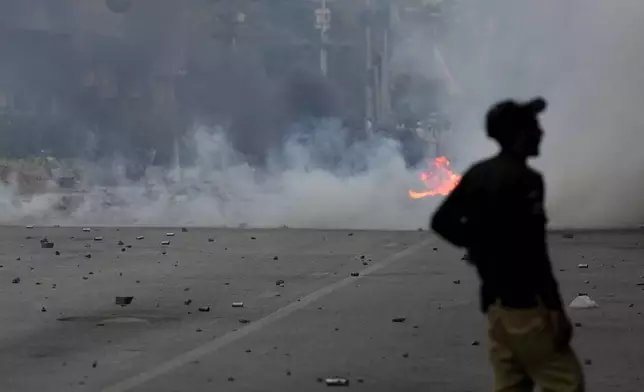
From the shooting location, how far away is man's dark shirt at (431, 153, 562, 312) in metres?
4.28

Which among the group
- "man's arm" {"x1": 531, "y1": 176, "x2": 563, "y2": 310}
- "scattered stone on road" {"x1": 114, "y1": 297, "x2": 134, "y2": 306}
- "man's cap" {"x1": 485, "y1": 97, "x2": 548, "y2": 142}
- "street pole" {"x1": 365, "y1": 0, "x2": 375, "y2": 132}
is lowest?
"scattered stone on road" {"x1": 114, "y1": 297, "x2": 134, "y2": 306}

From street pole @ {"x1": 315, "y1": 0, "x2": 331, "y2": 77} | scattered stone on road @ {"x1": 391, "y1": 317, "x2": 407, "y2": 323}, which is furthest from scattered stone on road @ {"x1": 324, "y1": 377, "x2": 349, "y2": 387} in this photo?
street pole @ {"x1": 315, "y1": 0, "x2": 331, "y2": 77}

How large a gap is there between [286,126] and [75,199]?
881 centimetres

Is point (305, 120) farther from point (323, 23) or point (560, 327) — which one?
point (560, 327)

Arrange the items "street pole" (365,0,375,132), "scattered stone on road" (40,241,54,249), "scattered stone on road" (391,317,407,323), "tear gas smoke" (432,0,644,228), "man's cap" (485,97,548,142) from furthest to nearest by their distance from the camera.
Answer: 1. "street pole" (365,0,375,132)
2. "tear gas smoke" (432,0,644,228)
3. "scattered stone on road" (40,241,54,249)
4. "scattered stone on road" (391,317,407,323)
5. "man's cap" (485,97,548,142)


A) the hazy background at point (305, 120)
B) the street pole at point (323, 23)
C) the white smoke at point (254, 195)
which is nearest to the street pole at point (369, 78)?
the hazy background at point (305, 120)

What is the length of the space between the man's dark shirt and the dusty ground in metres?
Result: 2.50

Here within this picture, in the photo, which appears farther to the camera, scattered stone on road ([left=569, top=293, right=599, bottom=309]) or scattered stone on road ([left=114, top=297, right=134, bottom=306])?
scattered stone on road ([left=114, top=297, right=134, bottom=306])

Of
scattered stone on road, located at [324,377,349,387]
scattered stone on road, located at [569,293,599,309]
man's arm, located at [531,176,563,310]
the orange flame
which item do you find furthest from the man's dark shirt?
the orange flame

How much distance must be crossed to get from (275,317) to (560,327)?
5.48 metres

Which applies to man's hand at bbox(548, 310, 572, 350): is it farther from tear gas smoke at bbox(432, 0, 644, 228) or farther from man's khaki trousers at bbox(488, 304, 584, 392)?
tear gas smoke at bbox(432, 0, 644, 228)

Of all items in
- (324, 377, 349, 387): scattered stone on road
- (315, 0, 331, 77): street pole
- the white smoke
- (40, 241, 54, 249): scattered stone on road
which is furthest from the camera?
(315, 0, 331, 77): street pole

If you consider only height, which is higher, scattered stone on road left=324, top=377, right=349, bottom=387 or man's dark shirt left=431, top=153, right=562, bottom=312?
man's dark shirt left=431, top=153, right=562, bottom=312

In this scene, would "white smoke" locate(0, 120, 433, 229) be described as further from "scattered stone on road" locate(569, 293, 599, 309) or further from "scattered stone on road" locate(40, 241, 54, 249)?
"scattered stone on road" locate(569, 293, 599, 309)
